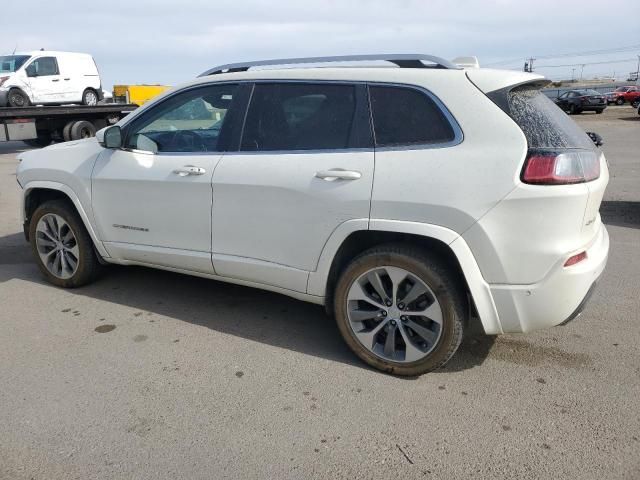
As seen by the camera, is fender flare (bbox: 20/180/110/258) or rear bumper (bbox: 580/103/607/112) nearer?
fender flare (bbox: 20/180/110/258)

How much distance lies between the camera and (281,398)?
2.98 meters

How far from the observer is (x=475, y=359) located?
339 centimetres

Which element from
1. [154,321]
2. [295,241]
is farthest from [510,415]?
[154,321]

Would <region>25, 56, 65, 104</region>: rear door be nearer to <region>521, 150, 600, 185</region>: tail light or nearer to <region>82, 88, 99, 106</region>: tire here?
<region>82, 88, 99, 106</region>: tire

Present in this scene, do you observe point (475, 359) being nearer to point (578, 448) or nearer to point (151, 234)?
point (578, 448)

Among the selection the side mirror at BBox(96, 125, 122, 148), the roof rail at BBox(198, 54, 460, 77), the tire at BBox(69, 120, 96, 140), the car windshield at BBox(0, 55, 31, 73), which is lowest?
the tire at BBox(69, 120, 96, 140)

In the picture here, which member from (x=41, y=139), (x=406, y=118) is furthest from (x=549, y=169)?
(x=41, y=139)

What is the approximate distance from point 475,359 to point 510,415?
61 centimetres

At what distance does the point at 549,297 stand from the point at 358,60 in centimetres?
182

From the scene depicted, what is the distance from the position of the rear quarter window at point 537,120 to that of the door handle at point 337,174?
2.75 feet

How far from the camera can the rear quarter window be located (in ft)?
9.20

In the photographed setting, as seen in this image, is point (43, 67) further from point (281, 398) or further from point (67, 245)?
point (281, 398)

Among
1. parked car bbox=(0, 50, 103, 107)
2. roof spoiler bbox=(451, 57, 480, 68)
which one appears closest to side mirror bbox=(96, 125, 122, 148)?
roof spoiler bbox=(451, 57, 480, 68)

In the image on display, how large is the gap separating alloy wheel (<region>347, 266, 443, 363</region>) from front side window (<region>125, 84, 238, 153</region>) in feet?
4.56
